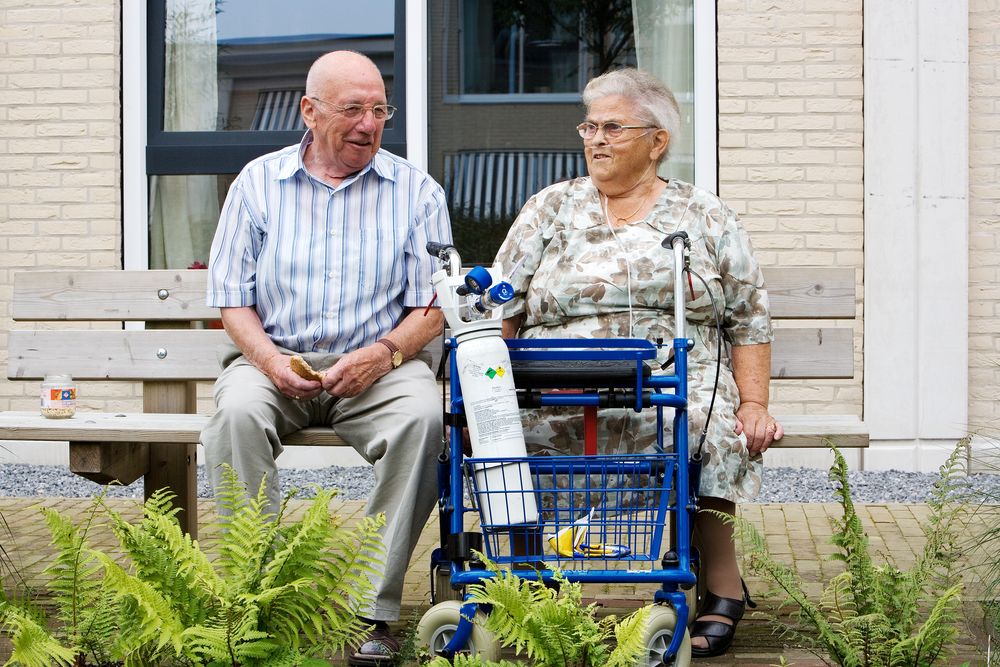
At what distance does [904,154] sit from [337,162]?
11.9 ft

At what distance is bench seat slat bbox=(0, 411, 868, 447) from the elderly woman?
13cm

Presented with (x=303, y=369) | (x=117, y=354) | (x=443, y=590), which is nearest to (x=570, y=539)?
(x=443, y=590)

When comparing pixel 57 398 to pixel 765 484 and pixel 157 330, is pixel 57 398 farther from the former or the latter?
pixel 765 484

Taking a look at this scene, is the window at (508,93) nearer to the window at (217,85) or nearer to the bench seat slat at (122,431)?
the window at (217,85)

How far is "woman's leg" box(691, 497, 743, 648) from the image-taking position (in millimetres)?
3756

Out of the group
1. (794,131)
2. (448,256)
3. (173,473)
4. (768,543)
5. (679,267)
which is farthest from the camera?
(794,131)

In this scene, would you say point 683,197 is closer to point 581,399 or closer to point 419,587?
point 581,399

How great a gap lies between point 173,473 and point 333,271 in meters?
1.03

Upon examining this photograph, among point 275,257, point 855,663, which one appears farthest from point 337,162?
point 855,663

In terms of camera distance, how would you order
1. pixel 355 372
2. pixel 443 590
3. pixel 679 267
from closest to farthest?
pixel 679 267, pixel 443 590, pixel 355 372

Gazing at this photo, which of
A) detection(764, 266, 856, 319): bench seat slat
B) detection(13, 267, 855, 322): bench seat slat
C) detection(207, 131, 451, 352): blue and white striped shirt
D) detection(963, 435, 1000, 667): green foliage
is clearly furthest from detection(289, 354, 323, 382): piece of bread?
detection(963, 435, 1000, 667): green foliage

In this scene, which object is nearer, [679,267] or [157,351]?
[679,267]

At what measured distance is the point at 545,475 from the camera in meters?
3.36

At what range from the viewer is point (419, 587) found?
453cm
